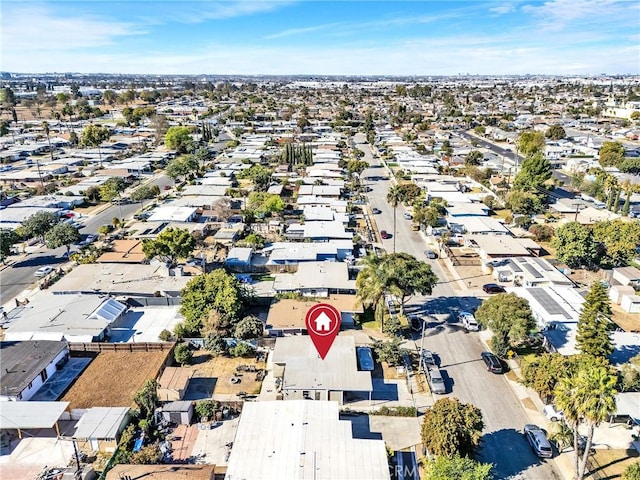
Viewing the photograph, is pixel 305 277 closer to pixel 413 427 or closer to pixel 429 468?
pixel 413 427

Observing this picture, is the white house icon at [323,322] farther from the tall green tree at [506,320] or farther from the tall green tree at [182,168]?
the tall green tree at [182,168]

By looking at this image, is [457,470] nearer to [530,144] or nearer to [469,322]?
[469,322]

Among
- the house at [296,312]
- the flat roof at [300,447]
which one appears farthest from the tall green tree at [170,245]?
the flat roof at [300,447]

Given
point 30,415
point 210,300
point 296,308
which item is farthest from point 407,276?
point 30,415

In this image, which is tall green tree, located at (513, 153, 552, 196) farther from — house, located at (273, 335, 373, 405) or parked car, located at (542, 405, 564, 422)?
house, located at (273, 335, 373, 405)

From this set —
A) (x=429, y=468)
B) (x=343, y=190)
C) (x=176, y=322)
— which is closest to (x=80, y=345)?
(x=176, y=322)

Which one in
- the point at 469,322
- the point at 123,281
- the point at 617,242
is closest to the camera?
the point at 469,322
